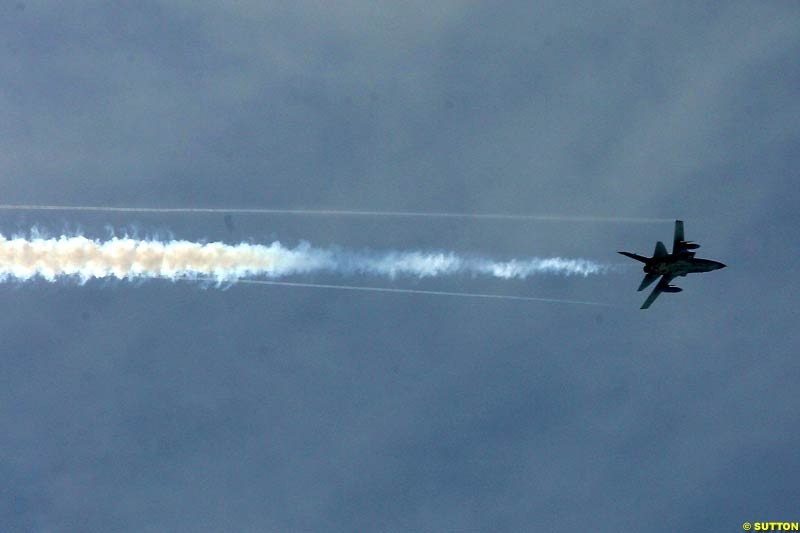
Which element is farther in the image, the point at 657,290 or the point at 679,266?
the point at 657,290

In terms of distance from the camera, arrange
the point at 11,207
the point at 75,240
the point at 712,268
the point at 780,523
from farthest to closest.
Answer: the point at 712,268 < the point at 780,523 < the point at 75,240 < the point at 11,207

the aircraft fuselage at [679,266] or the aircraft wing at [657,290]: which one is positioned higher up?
the aircraft fuselage at [679,266]

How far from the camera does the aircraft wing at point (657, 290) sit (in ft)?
298

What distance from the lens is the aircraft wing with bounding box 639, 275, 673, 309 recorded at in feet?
298

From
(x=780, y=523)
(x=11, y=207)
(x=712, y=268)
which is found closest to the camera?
(x=11, y=207)

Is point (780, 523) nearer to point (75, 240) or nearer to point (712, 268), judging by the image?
point (712, 268)

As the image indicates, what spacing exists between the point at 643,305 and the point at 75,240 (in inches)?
1988

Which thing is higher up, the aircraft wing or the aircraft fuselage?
the aircraft fuselage

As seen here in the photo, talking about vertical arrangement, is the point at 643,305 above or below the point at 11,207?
below

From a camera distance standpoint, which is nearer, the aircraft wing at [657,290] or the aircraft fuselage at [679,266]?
the aircraft fuselage at [679,266]

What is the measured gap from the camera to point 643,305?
92.6 metres

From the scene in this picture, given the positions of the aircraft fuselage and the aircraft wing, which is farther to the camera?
the aircraft wing

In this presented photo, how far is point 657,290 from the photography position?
9188 cm

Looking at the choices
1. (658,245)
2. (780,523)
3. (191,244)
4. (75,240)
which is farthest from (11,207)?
(780,523)
